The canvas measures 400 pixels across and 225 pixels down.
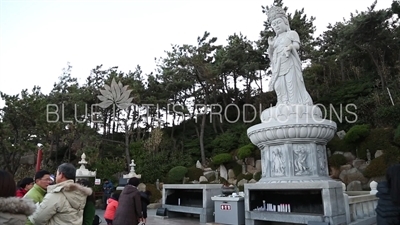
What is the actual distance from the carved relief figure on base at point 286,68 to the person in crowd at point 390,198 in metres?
4.61

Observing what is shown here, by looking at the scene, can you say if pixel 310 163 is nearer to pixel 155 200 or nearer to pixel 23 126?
pixel 155 200

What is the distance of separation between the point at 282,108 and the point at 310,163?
4.07 feet

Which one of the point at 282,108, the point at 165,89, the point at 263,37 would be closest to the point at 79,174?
the point at 282,108

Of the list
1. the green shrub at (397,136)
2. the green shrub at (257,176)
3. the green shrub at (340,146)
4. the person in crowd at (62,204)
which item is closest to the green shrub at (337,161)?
the green shrub at (340,146)

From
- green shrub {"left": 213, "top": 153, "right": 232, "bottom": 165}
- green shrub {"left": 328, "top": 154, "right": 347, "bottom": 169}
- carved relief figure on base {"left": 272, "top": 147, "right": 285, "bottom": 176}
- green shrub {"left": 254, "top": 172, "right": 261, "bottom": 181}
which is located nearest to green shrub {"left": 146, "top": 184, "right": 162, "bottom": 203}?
green shrub {"left": 213, "top": 153, "right": 232, "bottom": 165}

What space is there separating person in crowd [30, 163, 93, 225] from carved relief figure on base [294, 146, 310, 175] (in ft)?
15.1

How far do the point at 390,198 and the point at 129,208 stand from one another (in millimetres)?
2747

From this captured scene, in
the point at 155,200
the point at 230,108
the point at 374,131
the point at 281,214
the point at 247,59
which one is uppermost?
the point at 247,59

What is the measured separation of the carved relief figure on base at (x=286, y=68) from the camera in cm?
690

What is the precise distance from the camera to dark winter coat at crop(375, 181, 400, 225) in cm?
223

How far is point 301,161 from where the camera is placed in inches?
237

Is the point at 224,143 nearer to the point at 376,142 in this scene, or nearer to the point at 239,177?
the point at 239,177

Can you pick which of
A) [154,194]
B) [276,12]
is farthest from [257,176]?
[276,12]

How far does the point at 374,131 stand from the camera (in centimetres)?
1027
